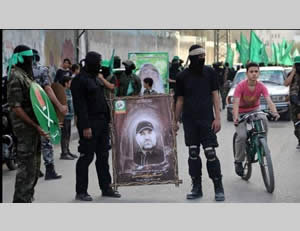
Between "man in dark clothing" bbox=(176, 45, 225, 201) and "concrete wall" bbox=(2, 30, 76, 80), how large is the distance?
644 cm

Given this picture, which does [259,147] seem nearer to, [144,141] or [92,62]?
[144,141]

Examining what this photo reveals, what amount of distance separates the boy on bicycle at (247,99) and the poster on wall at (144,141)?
A: 1028 mm

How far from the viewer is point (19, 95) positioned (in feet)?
20.6

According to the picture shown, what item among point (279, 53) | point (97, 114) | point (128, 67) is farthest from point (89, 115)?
point (279, 53)

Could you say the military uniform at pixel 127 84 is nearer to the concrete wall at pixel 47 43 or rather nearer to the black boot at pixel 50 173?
the concrete wall at pixel 47 43

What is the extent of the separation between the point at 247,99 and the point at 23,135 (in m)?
3.11

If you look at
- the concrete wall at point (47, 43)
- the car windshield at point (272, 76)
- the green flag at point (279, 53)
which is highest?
the green flag at point (279, 53)

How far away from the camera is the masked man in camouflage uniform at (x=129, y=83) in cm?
1162

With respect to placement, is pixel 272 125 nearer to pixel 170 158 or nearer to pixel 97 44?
pixel 97 44

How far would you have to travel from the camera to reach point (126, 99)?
24.4 feet

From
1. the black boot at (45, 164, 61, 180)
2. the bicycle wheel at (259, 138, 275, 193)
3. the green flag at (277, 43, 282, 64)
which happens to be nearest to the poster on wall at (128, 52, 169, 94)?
Answer: the black boot at (45, 164, 61, 180)

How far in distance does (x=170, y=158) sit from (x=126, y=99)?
0.89 metres

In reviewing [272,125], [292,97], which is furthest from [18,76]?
[272,125]

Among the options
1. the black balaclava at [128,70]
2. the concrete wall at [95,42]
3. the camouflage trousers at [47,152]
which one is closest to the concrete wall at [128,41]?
the concrete wall at [95,42]
